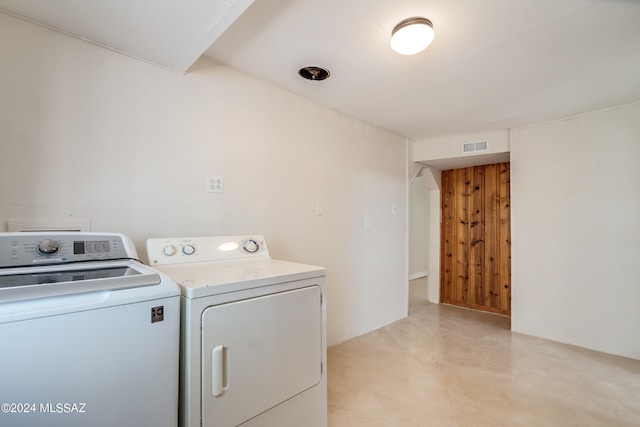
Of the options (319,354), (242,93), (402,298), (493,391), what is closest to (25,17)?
(242,93)

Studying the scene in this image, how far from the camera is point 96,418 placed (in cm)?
82

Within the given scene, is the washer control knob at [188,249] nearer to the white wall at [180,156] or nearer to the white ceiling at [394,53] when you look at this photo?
the white wall at [180,156]

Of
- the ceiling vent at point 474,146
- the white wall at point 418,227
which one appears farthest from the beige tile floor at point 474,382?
the white wall at point 418,227

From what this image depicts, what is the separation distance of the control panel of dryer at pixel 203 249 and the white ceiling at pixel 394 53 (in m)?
1.00

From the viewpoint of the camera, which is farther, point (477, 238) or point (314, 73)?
point (477, 238)

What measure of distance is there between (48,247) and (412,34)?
187 cm

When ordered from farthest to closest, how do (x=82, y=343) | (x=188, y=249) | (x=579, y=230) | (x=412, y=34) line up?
(x=579, y=230) < (x=188, y=249) < (x=412, y=34) < (x=82, y=343)

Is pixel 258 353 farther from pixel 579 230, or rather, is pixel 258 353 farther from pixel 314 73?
pixel 579 230

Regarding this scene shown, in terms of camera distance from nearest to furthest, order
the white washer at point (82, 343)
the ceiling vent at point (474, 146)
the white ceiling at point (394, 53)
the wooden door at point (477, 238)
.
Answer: the white washer at point (82, 343), the white ceiling at point (394, 53), the ceiling vent at point (474, 146), the wooden door at point (477, 238)

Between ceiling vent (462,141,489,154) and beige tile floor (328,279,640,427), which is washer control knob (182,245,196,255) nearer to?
beige tile floor (328,279,640,427)

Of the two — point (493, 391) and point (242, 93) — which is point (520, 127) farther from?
point (242, 93)

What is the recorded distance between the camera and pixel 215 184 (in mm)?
1861

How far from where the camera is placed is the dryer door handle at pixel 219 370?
1.06 m

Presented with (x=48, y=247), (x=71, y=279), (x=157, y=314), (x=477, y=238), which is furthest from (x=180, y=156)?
(x=477, y=238)
